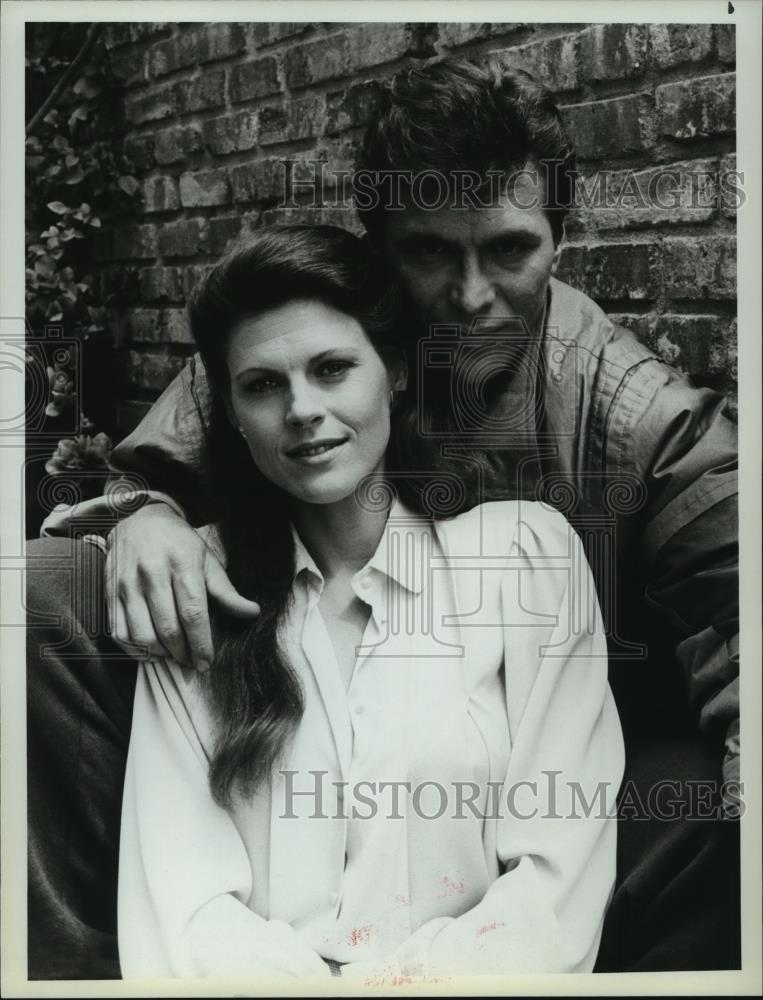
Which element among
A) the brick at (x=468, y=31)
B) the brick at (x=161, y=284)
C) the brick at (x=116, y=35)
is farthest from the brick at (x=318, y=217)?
the brick at (x=116, y=35)

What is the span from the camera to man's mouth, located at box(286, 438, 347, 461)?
10.1 ft

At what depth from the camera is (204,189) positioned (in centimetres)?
325

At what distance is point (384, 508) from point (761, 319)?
41.8 inches

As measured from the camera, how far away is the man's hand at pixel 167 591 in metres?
3.11

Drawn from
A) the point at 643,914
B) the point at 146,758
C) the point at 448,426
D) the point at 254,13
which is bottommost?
the point at 643,914

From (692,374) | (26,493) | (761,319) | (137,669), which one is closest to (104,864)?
(137,669)

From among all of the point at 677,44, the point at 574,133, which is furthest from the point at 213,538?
the point at 677,44

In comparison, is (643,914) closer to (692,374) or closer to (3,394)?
(692,374)

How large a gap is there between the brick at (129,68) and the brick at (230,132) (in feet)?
0.69

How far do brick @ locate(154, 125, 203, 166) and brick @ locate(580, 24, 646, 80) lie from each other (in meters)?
1.01

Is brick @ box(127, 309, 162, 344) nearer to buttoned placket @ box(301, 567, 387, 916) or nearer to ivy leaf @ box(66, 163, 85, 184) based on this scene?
ivy leaf @ box(66, 163, 85, 184)

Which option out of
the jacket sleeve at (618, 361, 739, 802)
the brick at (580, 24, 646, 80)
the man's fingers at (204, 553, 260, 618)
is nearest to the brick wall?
the brick at (580, 24, 646, 80)

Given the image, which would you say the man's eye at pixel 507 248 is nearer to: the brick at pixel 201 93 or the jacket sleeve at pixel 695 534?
the jacket sleeve at pixel 695 534

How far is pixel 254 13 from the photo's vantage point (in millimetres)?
3184
